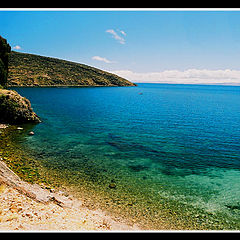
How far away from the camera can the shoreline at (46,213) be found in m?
11.8

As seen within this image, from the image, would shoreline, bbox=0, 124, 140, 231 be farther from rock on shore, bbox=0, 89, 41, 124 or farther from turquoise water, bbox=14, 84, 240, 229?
rock on shore, bbox=0, 89, 41, 124

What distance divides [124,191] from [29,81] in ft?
556

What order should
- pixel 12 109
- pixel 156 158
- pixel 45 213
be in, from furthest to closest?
pixel 12 109 → pixel 156 158 → pixel 45 213

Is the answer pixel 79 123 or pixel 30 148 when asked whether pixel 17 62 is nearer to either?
pixel 79 123

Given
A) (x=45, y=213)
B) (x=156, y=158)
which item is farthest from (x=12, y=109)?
(x=45, y=213)

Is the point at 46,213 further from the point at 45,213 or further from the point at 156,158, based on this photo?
the point at 156,158

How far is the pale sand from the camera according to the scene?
463 inches

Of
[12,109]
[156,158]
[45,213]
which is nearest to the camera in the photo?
[45,213]

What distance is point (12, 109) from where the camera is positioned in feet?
145

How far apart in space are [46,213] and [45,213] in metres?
0.07

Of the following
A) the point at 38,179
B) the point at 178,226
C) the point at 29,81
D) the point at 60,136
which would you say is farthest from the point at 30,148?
the point at 29,81

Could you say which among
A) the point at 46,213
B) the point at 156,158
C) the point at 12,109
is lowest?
the point at 156,158

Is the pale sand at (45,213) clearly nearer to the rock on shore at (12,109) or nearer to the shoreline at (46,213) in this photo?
the shoreline at (46,213)

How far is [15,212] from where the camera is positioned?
42.0 ft
